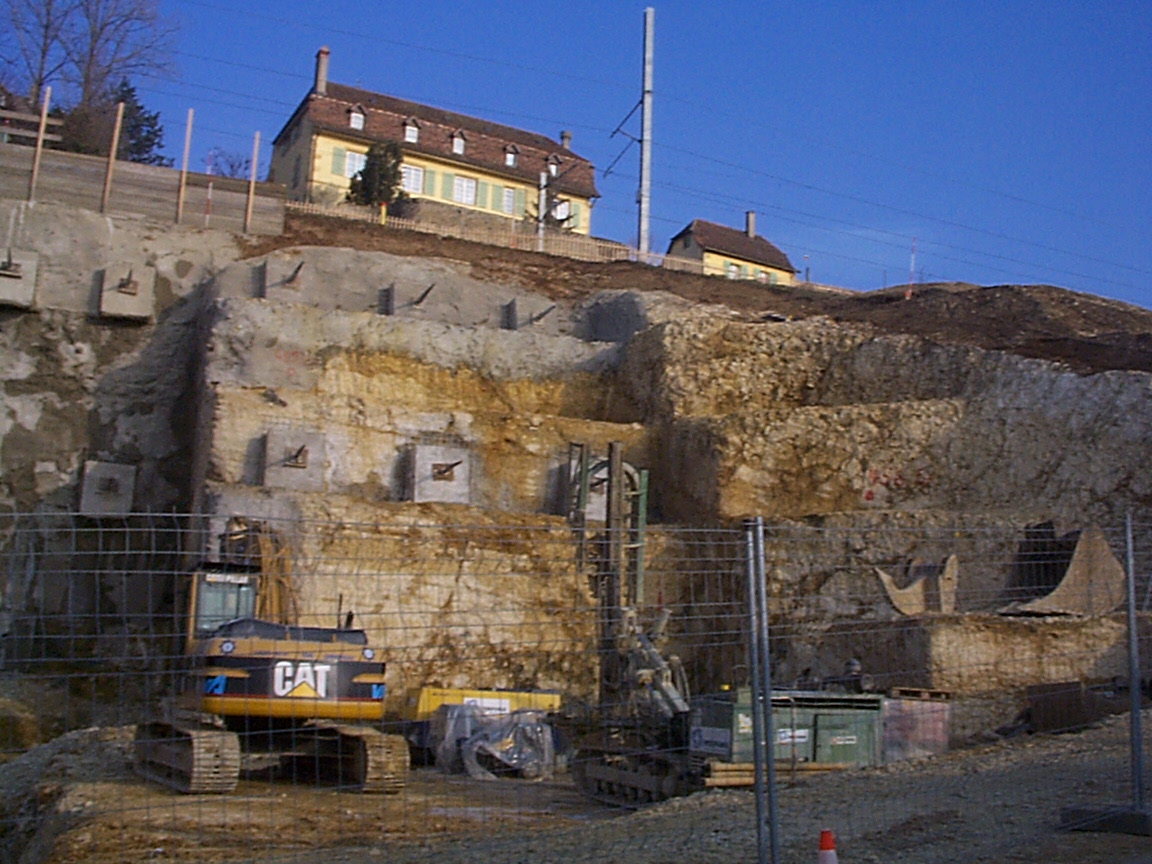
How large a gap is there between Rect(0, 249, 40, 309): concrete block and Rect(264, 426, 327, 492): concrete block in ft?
24.3

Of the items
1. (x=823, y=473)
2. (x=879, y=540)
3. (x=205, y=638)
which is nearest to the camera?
(x=205, y=638)

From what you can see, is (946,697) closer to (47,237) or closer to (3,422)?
(3,422)

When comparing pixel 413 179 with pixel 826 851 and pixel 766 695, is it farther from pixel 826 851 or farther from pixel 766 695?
pixel 826 851

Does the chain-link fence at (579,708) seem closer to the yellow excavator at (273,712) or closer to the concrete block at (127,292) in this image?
the yellow excavator at (273,712)

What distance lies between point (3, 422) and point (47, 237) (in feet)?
14.4

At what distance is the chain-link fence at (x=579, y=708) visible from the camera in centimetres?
728

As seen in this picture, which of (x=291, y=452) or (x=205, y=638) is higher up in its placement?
(x=291, y=452)

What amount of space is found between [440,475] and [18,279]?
10.00 metres

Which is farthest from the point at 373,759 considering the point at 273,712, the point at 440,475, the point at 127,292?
the point at 127,292

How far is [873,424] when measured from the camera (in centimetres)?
2131

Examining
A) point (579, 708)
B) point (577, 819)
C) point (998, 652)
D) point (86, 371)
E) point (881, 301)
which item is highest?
point (881, 301)

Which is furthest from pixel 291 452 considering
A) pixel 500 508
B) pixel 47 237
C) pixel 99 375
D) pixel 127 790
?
pixel 127 790

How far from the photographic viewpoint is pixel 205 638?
379 inches

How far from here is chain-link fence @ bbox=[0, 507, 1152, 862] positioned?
7281 mm
